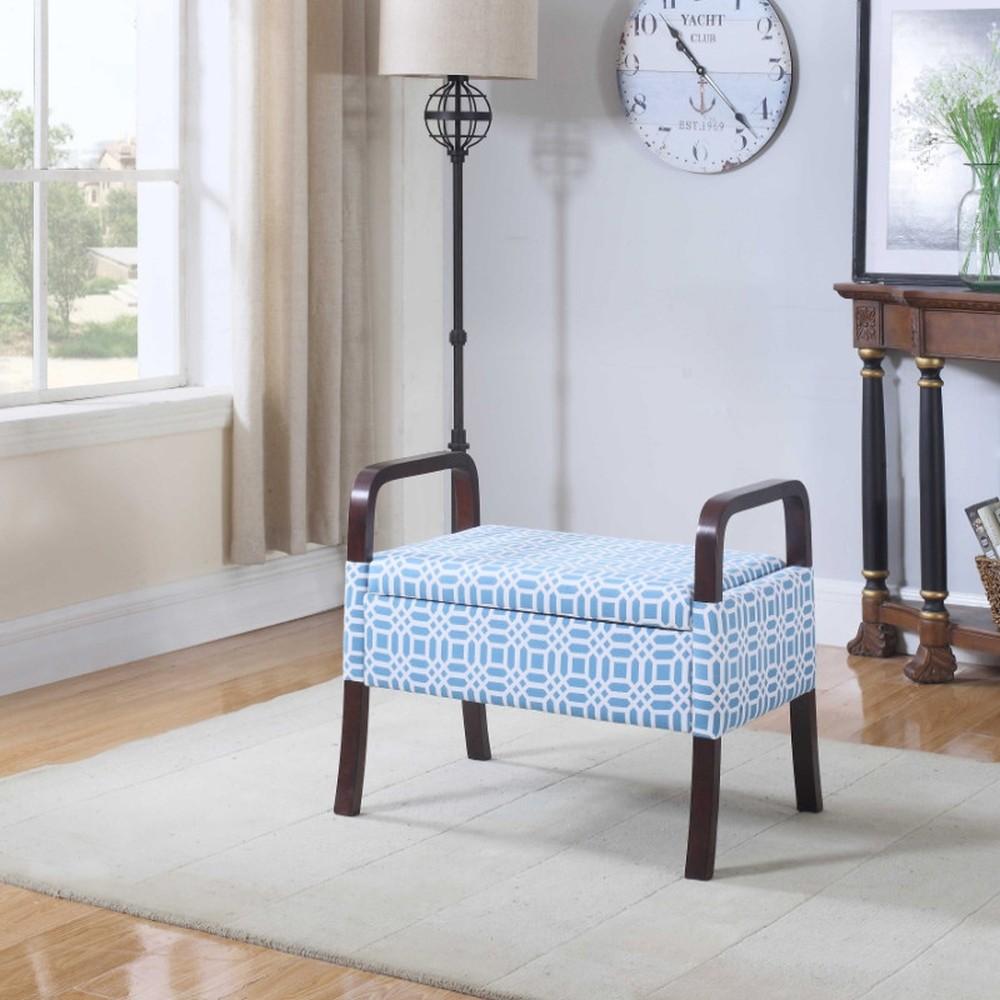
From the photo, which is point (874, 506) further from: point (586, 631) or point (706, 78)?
point (586, 631)

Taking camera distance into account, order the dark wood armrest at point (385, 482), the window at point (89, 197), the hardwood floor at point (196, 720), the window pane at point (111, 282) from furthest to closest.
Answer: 1. the window pane at point (111, 282)
2. the window at point (89, 197)
3. the dark wood armrest at point (385, 482)
4. the hardwood floor at point (196, 720)

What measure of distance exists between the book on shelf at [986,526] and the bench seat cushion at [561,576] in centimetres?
123

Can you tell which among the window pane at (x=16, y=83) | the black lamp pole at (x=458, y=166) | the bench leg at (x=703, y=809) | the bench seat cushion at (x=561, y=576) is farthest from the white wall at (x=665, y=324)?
the bench leg at (x=703, y=809)

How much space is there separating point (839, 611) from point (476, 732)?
139 centimetres

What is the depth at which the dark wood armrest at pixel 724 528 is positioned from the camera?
273cm

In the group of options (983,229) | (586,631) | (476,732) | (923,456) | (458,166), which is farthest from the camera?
(458,166)

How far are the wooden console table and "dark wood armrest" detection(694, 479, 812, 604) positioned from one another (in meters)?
1.08

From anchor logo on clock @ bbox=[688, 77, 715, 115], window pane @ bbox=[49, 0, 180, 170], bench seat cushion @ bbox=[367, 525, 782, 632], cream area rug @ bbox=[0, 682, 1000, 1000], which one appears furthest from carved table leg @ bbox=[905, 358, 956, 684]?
window pane @ bbox=[49, 0, 180, 170]

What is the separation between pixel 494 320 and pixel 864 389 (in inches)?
43.0

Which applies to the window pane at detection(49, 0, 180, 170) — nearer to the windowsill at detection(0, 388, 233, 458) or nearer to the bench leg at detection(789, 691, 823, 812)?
the windowsill at detection(0, 388, 233, 458)

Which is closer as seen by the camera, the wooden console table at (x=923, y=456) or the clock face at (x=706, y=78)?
the wooden console table at (x=923, y=456)

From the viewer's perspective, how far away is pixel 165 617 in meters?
4.40

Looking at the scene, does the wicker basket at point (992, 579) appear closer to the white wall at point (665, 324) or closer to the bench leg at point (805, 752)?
the white wall at point (665, 324)

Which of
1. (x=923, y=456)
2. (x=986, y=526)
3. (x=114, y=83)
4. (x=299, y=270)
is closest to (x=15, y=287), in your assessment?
(x=114, y=83)
